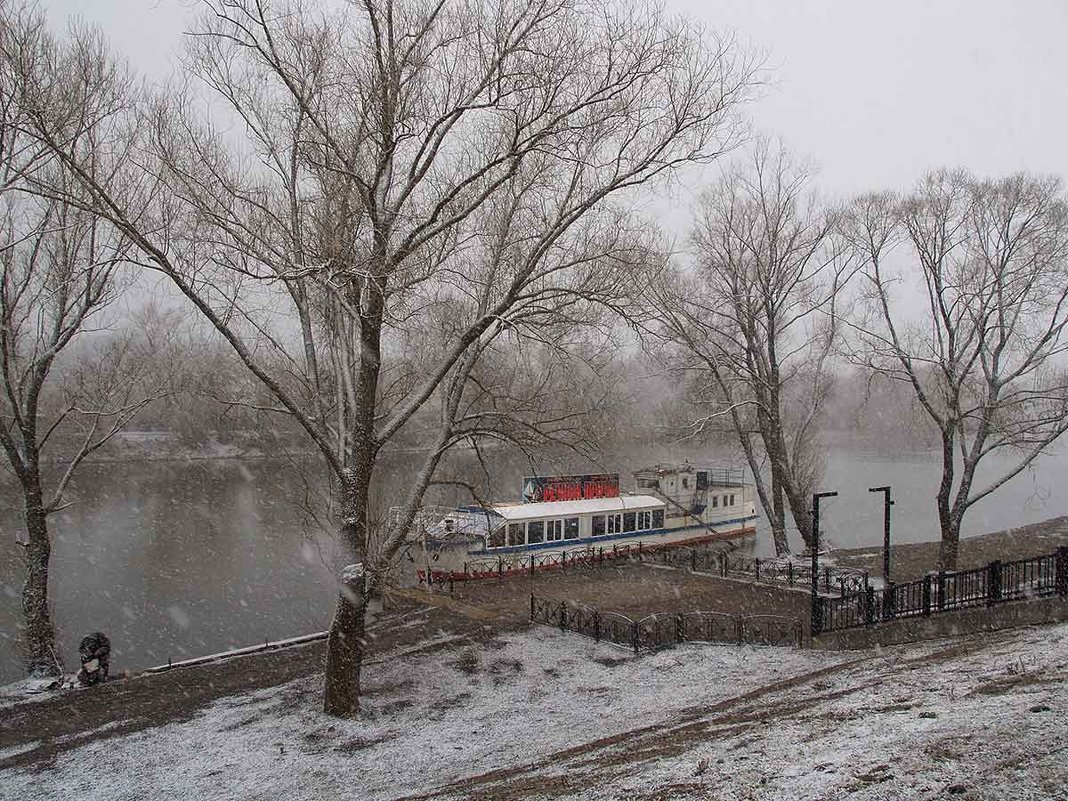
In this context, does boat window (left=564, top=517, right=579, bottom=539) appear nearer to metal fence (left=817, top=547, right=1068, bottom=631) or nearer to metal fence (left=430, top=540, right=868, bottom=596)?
metal fence (left=430, top=540, right=868, bottom=596)

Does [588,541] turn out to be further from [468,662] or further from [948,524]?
[468,662]

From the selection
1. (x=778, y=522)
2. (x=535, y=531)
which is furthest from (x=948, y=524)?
(x=535, y=531)

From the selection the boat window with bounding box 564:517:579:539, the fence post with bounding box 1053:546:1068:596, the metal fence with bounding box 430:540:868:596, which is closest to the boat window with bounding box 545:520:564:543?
the boat window with bounding box 564:517:579:539

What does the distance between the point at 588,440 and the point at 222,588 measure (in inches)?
777

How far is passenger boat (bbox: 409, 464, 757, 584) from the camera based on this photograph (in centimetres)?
2420

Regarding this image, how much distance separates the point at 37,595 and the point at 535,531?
15.0 m

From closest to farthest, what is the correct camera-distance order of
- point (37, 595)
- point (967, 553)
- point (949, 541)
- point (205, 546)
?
point (37, 595) → point (949, 541) → point (967, 553) → point (205, 546)

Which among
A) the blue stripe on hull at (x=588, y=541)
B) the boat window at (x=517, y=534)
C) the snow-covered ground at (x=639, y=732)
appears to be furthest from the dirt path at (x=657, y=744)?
the boat window at (x=517, y=534)

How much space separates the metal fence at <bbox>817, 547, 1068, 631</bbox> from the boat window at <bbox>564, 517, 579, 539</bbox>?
12.6 meters

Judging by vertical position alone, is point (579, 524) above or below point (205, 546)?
above

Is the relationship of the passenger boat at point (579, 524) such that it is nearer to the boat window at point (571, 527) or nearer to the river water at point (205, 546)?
the boat window at point (571, 527)

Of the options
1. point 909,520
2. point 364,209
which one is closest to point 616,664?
point 364,209

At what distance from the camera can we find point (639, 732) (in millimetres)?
9648

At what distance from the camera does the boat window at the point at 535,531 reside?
25891 millimetres
